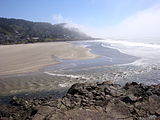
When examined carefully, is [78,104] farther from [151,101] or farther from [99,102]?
[151,101]

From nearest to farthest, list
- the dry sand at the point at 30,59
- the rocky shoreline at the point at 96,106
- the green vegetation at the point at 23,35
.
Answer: the rocky shoreline at the point at 96,106 → the dry sand at the point at 30,59 → the green vegetation at the point at 23,35

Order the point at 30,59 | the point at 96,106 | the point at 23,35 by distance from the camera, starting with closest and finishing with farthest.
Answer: the point at 96,106, the point at 30,59, the point at 23,35

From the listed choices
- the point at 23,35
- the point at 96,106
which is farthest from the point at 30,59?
the point at 23,35

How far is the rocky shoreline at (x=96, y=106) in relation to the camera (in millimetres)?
9211

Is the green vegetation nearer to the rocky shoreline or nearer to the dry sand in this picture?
the dry sand

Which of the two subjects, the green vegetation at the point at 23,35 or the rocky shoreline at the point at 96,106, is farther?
the green vegetation at the point at 23,35

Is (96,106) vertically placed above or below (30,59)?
above

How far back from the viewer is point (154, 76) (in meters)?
18.9

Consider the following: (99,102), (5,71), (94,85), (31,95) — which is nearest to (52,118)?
(99,102)

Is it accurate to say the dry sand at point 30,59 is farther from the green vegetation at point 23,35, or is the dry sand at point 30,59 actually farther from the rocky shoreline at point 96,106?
the green vegetation at point 23,35

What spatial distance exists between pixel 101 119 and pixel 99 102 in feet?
5.71

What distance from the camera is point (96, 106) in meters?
10.0

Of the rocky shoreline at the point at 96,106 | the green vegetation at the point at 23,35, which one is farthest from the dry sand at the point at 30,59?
the green vegetation at the point at 23,35

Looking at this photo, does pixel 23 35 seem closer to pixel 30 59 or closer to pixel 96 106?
pixel 30 59
